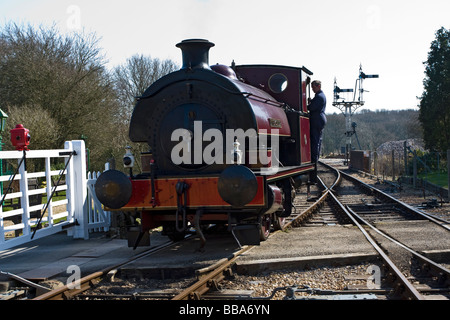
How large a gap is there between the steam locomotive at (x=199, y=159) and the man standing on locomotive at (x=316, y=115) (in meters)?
2.70

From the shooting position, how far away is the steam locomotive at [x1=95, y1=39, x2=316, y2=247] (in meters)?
6.40

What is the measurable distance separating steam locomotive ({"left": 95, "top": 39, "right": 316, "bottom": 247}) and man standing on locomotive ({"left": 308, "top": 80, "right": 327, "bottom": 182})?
8.85 ft

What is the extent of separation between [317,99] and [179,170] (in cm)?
423

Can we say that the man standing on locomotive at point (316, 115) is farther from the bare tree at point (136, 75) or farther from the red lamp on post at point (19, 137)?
the bare tree at point (136, 75)

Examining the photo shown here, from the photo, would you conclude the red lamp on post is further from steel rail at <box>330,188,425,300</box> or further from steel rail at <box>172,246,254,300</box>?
steel rail at <box>330,188,425,300</box>

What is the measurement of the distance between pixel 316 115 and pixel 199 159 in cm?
407

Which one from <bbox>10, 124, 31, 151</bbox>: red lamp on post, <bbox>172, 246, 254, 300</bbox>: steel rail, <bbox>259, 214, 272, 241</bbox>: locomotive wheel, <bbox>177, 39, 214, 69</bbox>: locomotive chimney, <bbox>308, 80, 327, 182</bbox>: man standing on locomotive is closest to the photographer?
<bbox>172, 246, 254, 300</bbox>: steel rail

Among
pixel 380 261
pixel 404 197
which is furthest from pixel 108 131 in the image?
pixel 380 261

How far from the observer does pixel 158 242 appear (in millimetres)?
8297

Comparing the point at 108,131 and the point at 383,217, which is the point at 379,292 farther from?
the point at 108,131

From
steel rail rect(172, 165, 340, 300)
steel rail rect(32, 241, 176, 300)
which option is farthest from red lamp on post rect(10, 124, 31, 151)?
steel rail rect(172, 165, 340, 300)

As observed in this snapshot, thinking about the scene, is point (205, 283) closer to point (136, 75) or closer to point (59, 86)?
point (59, 86)

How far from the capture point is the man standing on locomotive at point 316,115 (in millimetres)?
9992

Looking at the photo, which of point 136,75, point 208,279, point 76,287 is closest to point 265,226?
point 208,279
